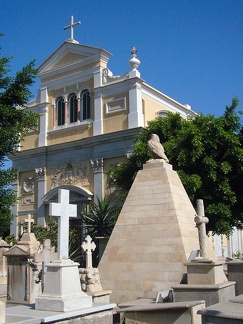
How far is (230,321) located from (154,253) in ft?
22.1

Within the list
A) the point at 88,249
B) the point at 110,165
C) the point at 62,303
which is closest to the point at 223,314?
the point at 62,303

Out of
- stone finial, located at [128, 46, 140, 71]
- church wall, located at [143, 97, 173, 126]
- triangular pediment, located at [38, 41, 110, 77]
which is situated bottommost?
church wall, located at [143, 97, 173, 126]

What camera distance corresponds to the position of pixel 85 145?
2747 cm

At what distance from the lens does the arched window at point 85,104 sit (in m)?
28.3

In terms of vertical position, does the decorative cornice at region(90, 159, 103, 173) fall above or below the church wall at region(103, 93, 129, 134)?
below

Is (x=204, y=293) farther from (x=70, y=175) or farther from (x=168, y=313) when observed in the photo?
(x=70, y=175)

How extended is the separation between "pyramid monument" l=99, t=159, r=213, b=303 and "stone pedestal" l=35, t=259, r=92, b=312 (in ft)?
15.1

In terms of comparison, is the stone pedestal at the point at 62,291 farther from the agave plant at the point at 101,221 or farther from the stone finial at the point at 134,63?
the stone finial at the point at 134,63

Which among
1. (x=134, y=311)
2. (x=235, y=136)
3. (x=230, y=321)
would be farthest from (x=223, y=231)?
(x=230, y=321)

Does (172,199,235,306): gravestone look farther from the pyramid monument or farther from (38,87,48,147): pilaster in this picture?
(38,87,48,147): pilaster

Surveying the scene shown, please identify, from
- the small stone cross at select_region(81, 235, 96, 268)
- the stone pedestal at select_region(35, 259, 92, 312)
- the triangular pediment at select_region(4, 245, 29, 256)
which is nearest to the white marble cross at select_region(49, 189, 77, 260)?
the stone pedestal at select_region(35, 259, 92, 312)

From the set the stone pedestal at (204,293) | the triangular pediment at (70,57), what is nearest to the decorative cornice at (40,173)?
the triangular pediment at (70,57)

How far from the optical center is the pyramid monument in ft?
36.3

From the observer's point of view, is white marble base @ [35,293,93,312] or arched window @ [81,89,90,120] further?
arched window @ [81,89,90,120]
